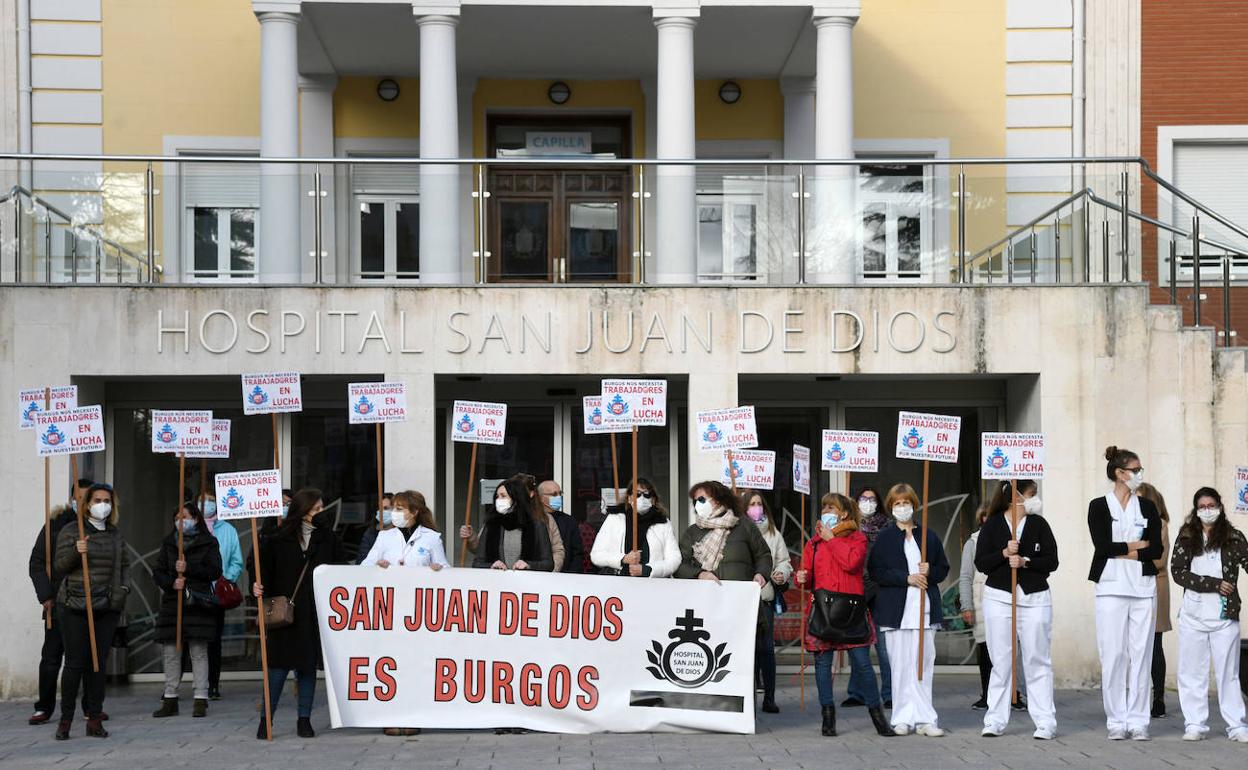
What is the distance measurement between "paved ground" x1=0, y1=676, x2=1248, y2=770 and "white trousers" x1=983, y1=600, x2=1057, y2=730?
0.70 feet

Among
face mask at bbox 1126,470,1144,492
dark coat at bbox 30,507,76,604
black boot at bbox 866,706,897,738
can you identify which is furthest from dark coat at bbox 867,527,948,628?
dark coat at bbox 30,507,76,604

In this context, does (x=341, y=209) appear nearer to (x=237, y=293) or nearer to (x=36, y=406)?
(x=237, y=293)

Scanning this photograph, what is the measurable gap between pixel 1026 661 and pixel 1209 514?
178cm

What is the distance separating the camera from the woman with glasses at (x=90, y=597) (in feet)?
44.4

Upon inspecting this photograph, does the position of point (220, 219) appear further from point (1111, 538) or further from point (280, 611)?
point (1111, 538)

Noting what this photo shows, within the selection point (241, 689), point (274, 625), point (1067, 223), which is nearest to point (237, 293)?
point (241, 689)

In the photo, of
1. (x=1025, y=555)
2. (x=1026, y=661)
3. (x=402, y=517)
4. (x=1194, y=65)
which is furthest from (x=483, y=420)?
(x=1194, y=65)

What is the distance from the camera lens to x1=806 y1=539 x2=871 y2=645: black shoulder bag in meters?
13.2

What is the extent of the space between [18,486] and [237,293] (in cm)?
274

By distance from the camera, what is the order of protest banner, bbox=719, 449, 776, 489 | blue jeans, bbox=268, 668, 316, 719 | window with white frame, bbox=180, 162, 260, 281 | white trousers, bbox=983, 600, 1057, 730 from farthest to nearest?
1. window with white frame, bbox=180, 162, 260, 281
2. protest banner, bbox=719, 449, 776, 489
3. blue jeans, bbox=268, 668, 316, 719
4. white trousers, bbox=983, 600, 1057, 730

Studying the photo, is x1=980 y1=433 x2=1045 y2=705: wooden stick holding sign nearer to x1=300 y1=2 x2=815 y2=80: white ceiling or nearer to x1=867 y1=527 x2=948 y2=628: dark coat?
x1=867 y1=527 x2=948 y2=628: dark coat

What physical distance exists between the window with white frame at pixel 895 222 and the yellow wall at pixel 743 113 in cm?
520

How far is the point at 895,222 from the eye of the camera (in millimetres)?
17797

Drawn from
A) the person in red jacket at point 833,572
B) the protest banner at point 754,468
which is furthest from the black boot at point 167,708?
the person in red jacket at point 833,572
